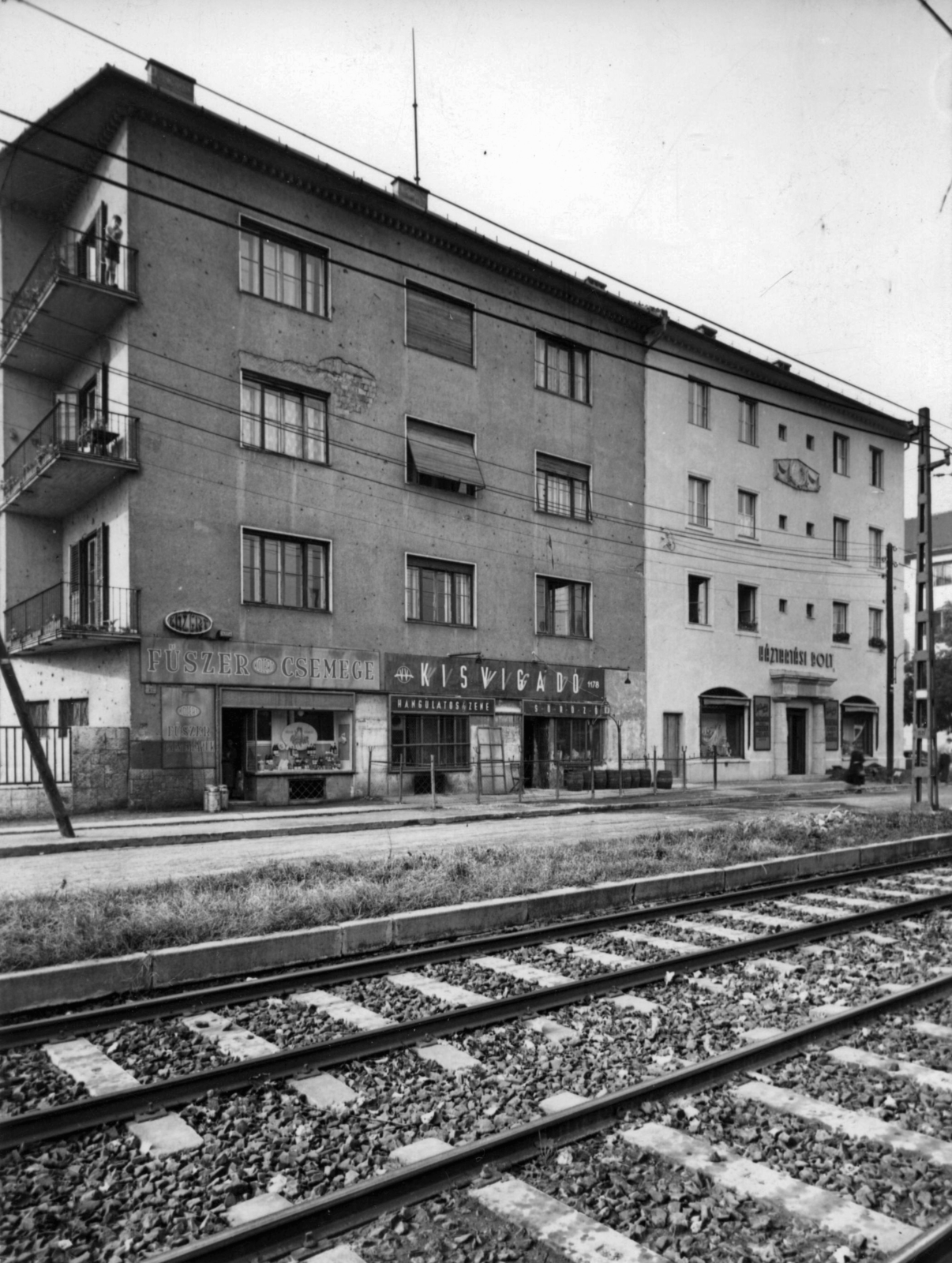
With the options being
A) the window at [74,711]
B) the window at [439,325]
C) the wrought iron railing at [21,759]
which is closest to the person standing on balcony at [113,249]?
the window at [439,325]

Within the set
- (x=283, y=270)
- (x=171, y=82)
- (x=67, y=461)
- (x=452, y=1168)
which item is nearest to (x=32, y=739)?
(x=67, y=461)

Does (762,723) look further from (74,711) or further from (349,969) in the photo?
(349,969)

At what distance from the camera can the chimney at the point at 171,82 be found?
2044 centimetres

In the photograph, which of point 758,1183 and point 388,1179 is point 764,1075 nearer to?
point 758,1183

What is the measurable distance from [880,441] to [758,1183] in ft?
135

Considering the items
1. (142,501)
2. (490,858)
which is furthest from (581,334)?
(490,858)

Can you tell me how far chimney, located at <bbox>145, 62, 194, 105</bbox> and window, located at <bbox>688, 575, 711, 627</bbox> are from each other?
20411mm

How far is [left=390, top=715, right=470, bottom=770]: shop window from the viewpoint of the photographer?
2427cm

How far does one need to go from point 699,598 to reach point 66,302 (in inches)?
846

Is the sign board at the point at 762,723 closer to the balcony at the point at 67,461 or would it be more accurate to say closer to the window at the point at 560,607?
the window at the point at 560,607

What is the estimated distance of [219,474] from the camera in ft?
70.2

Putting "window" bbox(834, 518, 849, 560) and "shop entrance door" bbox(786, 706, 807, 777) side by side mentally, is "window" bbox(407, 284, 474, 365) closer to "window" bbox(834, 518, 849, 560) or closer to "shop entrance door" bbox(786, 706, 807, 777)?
"shop entrance door" bbox(786, 706, 807, 777)

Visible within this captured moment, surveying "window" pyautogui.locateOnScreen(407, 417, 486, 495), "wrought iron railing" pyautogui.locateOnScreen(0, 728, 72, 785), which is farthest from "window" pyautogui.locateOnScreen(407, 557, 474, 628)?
"wrought iron railing" pyautogui.locateOnScreen(0, 728, 72, 785)

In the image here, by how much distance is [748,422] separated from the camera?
34969mm
